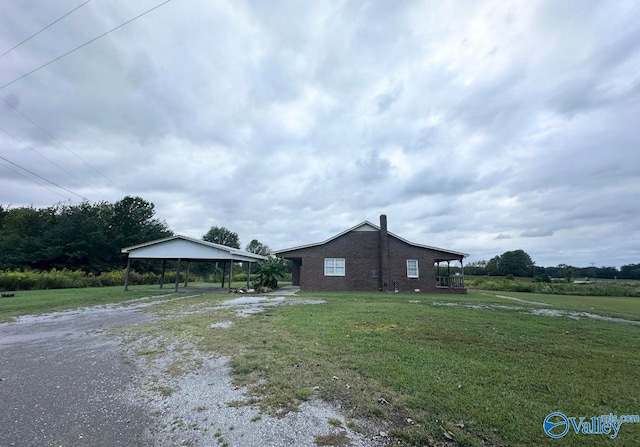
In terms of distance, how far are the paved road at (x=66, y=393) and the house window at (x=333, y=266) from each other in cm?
1586

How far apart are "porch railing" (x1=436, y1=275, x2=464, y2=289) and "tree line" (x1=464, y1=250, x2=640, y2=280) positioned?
3487cm

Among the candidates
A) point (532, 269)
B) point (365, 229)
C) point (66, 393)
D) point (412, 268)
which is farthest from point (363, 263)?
point (532, 269)

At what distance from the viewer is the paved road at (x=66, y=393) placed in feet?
9.71

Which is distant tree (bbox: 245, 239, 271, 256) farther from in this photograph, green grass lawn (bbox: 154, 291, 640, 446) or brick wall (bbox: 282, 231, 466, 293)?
green grass lawn (bbox: 154, 291, 640, 446)

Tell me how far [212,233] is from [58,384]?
67768 mm

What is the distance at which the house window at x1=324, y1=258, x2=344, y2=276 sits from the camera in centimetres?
2190

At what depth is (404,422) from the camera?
3139 mm

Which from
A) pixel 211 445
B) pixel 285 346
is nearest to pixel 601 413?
pixel 211 445

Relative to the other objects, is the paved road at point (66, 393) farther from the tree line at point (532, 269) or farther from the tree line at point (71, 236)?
the tree line at point (532, 269)

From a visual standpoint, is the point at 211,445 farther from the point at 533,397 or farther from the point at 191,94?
the point at 191,94

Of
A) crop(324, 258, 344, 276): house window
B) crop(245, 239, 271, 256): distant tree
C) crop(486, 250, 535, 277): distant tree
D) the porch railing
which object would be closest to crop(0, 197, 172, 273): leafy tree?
crop(245, 239, 271, 256): distant tree

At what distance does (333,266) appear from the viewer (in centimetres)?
2202

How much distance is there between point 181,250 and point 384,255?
46.6ft

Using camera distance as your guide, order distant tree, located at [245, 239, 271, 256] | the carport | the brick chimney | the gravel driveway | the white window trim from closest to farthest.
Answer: the gravel driveway → the carport → the brick chimney → the white window trim → distant tree, located at [245, 239, 271, 256]
